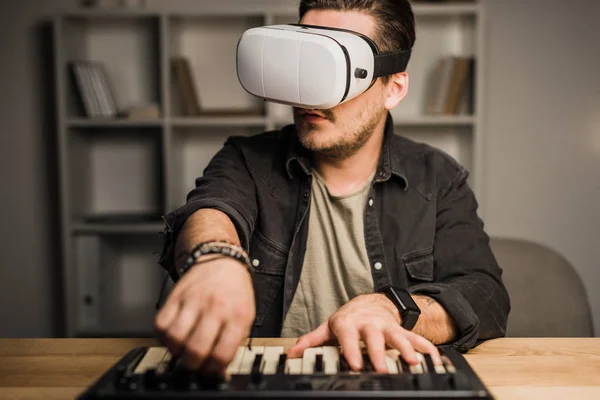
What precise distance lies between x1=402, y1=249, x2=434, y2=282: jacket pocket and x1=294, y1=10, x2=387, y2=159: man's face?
0.31m

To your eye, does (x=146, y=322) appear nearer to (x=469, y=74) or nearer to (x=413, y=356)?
(x=469, y=74)

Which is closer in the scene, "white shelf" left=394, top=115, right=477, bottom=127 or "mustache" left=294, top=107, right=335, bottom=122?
"mustache" left=294, top=107, right=335, bottom=122

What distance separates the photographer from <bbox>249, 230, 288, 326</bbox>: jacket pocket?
159cm

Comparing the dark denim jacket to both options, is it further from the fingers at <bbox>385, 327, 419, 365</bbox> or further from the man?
the fingers at <bbox>385, 327, 419, 365</bbox>

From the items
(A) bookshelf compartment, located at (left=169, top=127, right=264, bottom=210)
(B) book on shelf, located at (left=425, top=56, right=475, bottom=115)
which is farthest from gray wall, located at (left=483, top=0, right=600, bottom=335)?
(A) bookshelf compartment, located at (left=169, top=127, right=264, bottom=210)

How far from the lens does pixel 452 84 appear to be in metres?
2.95

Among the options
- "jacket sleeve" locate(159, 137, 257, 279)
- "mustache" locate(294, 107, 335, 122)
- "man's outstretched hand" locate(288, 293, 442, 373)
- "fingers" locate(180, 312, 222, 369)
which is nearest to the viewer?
"fingers" locate(180, 312, 222, 369)

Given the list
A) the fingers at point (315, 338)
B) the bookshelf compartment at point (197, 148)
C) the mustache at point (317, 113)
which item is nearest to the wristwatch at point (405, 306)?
the fingers at point (315, 338)

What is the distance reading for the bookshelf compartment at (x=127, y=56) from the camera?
10.6 feet

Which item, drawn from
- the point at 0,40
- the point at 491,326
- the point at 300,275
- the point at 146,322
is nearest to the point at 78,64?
the point at 0,40

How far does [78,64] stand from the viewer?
2.98m

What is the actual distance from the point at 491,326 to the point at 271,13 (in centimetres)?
200

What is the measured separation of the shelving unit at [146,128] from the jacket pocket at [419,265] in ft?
4.57

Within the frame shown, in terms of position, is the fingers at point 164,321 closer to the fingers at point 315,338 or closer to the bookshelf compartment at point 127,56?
the fingers at point 315,338
